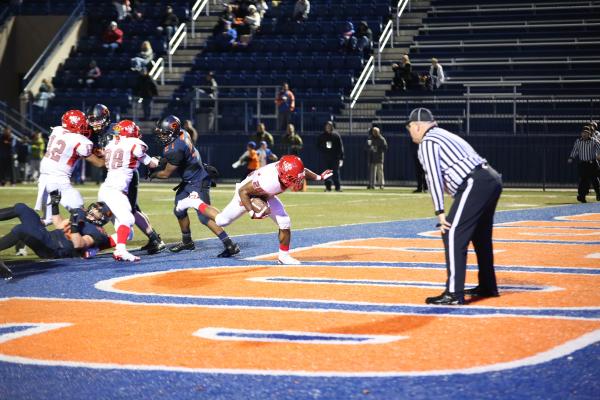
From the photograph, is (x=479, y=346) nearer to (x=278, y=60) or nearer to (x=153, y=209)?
(x=153, y=209)

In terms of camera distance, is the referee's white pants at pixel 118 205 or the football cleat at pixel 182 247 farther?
the football cleat at pixel 182 247

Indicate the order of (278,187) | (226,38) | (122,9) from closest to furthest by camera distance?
(278,187) < (226,38) < (122,9)

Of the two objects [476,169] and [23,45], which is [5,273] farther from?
[23,45]

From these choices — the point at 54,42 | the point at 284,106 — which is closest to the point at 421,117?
the point at 284,106

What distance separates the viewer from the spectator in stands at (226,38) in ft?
112

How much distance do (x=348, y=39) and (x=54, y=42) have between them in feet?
33.4

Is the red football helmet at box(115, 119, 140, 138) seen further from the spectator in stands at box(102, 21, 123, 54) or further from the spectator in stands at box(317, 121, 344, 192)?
the spectator in stands at box(102, 21, 123, 54)

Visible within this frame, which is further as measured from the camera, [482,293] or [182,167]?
[182,167]

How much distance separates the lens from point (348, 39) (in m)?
31.7

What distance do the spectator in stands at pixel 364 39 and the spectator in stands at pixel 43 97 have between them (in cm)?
963

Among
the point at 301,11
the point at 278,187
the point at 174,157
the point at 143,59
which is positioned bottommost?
the point at 278,187

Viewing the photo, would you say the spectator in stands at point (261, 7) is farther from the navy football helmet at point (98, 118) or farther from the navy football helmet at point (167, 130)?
the navy football helmet at point (98, 118)

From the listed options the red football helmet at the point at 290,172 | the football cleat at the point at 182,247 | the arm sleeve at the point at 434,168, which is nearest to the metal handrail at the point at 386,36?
the football cleat at the point at 182,247

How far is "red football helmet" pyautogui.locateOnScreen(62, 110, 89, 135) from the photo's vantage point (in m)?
12.1
